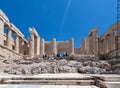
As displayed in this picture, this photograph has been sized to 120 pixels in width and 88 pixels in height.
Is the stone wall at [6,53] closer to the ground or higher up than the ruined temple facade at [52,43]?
closer to the ground

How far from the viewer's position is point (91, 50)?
35344 mm

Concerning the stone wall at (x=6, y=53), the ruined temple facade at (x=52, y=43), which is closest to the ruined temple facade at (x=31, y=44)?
the ruined temple facade at (x=52, y=43)

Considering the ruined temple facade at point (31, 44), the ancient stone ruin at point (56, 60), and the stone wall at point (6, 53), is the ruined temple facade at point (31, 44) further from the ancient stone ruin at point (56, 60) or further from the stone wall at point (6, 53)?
the stone wall at point (6, 53)

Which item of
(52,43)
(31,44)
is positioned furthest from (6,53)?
(52,43)

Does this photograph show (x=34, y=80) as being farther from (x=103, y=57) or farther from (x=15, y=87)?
(x=103, y=57)

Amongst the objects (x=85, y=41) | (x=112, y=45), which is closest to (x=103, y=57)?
(x=112, y=45)

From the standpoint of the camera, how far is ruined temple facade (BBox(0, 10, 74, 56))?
1162 inches

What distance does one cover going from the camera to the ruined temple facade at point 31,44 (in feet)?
96.8

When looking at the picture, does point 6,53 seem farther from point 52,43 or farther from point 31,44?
point 52,43

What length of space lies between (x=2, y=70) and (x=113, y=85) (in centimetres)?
1139

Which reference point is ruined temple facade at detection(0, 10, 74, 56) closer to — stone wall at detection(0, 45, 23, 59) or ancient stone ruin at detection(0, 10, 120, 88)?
ancient stone ruin at detection(0, 10, 120, 88)

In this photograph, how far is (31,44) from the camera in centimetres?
3462

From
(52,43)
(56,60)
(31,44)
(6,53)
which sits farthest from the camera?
(52,43)

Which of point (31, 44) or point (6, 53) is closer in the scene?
point (6, 53)
